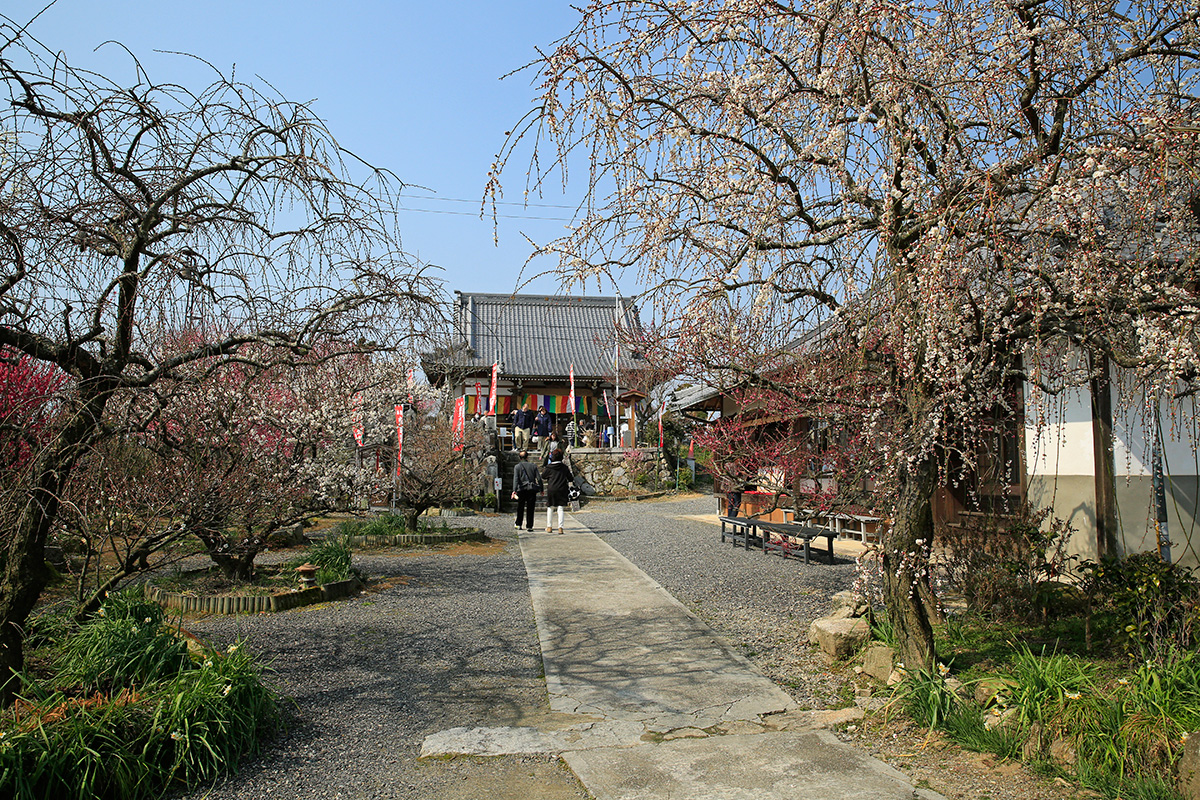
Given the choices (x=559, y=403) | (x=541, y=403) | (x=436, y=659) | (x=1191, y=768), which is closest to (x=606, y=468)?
(x=559, y=403)

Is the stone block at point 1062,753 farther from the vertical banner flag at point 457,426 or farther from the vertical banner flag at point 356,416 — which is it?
the vertical banner flag at point 457,426

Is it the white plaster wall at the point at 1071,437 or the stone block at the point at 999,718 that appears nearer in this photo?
the stone block at the point at 999,718

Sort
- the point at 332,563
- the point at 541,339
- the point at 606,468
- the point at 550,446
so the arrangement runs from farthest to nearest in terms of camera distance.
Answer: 1. the point at 541,339
2. the point at 606,468
3. the point at 550,446
4. the point at 332,563

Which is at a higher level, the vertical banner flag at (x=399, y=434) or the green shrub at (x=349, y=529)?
the vertical banner flag at (x=399, y=434)

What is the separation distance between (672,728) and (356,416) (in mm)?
7243

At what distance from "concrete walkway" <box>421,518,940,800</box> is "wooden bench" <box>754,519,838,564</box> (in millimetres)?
3178

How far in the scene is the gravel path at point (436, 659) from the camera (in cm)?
347

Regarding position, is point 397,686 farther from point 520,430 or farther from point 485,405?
point 485,405

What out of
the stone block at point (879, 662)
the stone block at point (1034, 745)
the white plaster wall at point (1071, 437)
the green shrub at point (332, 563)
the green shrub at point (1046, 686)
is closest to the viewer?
the stone block at point (1034, 745)

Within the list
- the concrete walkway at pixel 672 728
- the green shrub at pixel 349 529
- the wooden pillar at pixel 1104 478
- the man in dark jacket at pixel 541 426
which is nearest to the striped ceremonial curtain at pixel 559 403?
the man in dark jacket at pixel 541 426

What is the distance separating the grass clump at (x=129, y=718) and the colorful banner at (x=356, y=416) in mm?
5650

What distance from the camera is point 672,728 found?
412cm

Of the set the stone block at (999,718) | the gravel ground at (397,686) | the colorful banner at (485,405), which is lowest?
the gravel ground at (397,686)

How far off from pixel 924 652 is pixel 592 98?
153 inches
